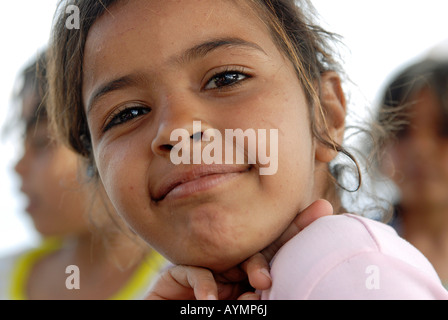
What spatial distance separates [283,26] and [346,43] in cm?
42

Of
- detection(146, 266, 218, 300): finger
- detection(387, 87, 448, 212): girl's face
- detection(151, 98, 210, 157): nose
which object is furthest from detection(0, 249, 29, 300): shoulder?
detection(387, 87, 448, 212): girl's face

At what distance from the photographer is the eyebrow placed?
1133mm

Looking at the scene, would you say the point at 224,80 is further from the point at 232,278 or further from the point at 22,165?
the point at 22,165

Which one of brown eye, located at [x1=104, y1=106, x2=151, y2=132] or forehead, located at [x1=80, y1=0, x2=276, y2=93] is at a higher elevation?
forehead, located at [x1=80, y1=0, x2=276, y2=93]

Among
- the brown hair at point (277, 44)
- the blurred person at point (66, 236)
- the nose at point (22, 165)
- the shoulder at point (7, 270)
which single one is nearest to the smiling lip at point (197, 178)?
the brown hair at point (277, 44)

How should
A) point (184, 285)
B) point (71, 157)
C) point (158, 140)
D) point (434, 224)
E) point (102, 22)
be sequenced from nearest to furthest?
point (158, 140)
point (184, 285)
point (102, 22)
point (71, 157)
point (434, 224)

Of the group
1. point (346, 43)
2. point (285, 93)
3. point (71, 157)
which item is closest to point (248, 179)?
point (285, 93)

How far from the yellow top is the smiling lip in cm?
131

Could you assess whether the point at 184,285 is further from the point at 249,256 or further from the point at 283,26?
the point at 283,26

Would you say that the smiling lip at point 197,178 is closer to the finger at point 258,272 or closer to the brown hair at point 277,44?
the finger at point 258,272

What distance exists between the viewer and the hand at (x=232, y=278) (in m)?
0.99

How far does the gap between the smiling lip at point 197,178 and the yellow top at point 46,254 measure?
1307mm

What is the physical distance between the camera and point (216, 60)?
3.78 ft

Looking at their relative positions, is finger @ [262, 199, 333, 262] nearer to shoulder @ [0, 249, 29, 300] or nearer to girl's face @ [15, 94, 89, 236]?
girl's face @ [15, 94, 89, 236]
